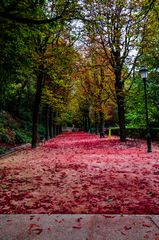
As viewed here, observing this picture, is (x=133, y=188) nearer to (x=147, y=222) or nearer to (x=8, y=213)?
(x=147, y=222)

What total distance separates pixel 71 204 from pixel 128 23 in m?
16.4

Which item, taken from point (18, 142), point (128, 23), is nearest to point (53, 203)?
point (128, 23)

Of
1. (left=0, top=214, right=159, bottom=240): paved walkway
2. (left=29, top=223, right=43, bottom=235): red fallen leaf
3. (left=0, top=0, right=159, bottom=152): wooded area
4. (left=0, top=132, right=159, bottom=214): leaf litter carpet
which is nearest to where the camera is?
(left=0, top=214, right=159, bottom=240): paved walkway

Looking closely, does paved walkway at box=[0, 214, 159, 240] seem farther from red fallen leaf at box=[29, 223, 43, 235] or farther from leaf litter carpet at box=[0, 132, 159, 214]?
leaf litter carpet at box=[0, 132, 159, 214]

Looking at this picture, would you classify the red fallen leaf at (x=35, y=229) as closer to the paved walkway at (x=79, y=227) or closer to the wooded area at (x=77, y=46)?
the paved walkway at (x=79, y=227)

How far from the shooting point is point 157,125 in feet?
84.6

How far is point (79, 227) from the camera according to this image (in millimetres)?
4070

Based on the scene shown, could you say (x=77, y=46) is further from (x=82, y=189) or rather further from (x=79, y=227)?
(x=79, y=227)

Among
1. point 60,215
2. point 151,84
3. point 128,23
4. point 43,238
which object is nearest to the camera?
point 43,238

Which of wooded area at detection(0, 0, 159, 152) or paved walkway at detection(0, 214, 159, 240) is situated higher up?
wooded area at detection(0, 0, 159, 152)

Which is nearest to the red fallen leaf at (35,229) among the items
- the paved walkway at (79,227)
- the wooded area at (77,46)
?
the paved walkway at (79,227)

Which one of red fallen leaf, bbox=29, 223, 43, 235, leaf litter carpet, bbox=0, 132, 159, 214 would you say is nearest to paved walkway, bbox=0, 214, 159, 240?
red fallen leaf, bbox=29, 223, 43, 235

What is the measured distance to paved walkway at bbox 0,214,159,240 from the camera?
3.73m

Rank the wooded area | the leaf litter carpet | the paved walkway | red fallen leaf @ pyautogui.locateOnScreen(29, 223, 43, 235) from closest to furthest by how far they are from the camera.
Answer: the paved walkway → red fallen leaf @ pyautogui.locateOnScreen(29, 223, 43, 235) → the leaf litter carpet → the wooded area
